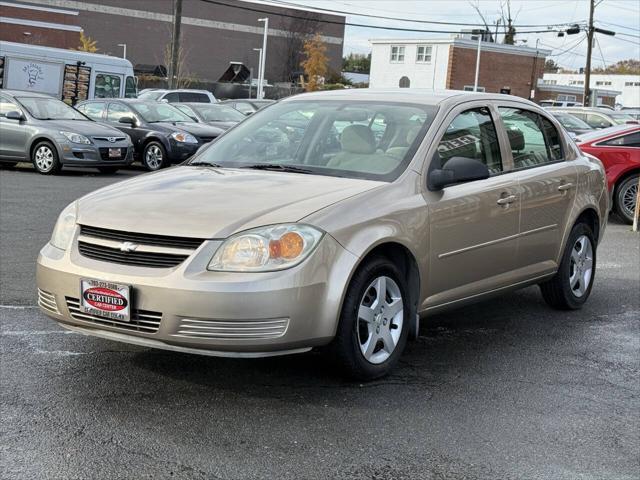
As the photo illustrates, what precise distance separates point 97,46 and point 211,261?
8215cm

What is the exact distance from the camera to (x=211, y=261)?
4.51 metres

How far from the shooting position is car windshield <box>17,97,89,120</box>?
17.8 metres

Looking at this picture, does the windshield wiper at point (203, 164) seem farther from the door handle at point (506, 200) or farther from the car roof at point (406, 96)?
the door handle at point (506, 200)

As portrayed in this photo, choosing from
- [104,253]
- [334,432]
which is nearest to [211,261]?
[104,253]

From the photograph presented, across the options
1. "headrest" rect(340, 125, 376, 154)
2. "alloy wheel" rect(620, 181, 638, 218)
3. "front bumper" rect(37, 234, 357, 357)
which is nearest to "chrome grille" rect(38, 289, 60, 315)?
"front bumper" rect(37, 234, 357, 357)

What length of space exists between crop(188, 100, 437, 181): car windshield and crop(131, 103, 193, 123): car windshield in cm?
1402

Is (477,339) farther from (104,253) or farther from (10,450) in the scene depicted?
(10,450)

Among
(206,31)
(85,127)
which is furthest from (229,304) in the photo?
(206,31)

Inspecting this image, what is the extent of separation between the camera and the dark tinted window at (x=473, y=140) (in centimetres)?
580

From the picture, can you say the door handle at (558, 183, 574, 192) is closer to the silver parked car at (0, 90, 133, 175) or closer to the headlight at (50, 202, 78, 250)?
the headlight at (50, 202, 78, 250)

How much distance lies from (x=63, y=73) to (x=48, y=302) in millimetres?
24165

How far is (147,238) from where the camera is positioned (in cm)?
464

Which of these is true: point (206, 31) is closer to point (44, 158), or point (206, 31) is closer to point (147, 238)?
point (44, 158)

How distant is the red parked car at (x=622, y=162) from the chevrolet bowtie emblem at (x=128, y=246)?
401 inches
